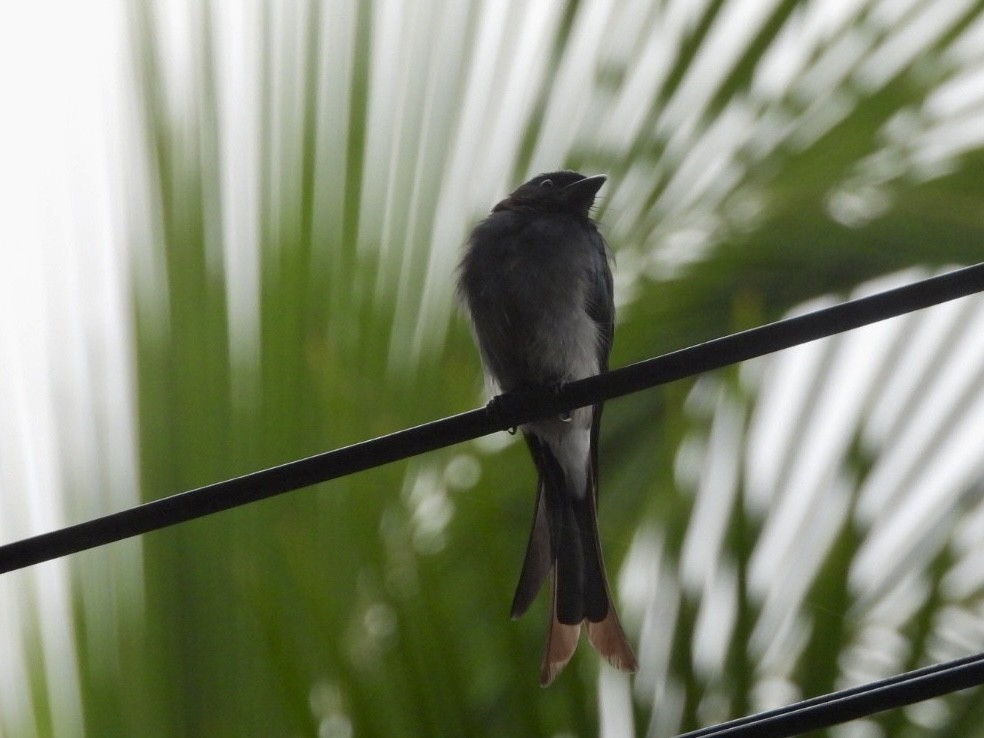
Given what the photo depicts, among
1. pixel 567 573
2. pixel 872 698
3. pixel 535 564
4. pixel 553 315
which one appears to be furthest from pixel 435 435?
pixel 553 315

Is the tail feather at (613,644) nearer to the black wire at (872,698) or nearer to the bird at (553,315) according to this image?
the bird at (553,315)

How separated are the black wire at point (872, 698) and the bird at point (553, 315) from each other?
52.9 inches

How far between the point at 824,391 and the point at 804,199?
1.48 ft

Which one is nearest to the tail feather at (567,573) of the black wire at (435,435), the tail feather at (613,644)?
the tail feather at (613,644)

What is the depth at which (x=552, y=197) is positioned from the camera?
12.9ft

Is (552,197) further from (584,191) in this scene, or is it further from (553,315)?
(553,315)

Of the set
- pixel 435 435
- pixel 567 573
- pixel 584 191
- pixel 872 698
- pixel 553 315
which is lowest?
pixel 872 698

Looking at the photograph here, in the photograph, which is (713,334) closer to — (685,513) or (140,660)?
(685,513)

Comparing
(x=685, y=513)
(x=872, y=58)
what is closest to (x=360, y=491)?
(x=685, y=513)

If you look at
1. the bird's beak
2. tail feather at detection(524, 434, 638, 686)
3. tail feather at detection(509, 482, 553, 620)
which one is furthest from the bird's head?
tail feather at detection(509, 482, 553, 620)

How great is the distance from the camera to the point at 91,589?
90.0 inches

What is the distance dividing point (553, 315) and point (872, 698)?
2.07 m

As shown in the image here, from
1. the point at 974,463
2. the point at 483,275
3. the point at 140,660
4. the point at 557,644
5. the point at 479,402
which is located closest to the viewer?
the point at 140,660

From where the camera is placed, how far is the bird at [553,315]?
131 inches
